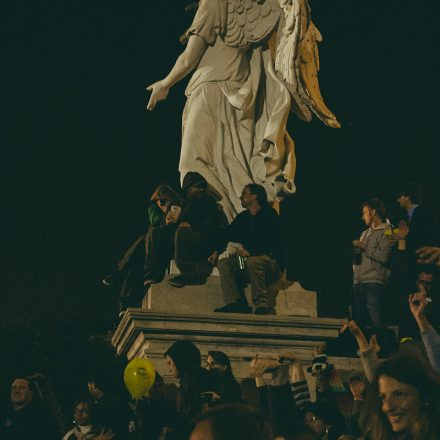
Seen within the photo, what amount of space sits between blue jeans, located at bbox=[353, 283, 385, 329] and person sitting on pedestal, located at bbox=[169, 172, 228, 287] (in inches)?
65.6

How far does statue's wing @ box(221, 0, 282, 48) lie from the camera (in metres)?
13.3

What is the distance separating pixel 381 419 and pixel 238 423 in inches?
42.3

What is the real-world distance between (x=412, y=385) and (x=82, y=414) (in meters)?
3.84

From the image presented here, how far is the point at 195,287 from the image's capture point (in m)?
11.6

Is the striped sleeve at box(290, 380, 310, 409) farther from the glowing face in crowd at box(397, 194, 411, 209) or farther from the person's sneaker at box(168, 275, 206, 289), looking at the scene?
the person's sneaker at box(168, 275, 206, 289)

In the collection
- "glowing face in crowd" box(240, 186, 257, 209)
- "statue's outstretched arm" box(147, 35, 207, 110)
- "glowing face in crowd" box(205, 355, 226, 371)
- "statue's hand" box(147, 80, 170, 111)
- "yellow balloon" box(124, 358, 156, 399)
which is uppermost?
"statue's outstretched arm" box(147, 35, 207, 110)

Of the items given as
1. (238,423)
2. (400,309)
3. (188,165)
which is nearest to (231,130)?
(188,165)

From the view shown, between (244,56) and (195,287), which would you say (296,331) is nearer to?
(195,287)

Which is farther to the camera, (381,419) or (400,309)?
(400,309)

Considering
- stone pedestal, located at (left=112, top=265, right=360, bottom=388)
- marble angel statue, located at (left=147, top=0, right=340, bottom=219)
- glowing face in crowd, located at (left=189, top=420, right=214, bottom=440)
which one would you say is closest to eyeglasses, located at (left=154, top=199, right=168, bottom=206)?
stone pedestal, located at (left=112, top=265, right=360, bottom=388)

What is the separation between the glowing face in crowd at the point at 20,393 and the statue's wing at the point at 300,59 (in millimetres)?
5320

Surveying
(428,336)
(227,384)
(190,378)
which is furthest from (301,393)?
(428,336)

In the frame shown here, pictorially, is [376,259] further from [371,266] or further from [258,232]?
[258,232]

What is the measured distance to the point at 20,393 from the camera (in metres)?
8.94
